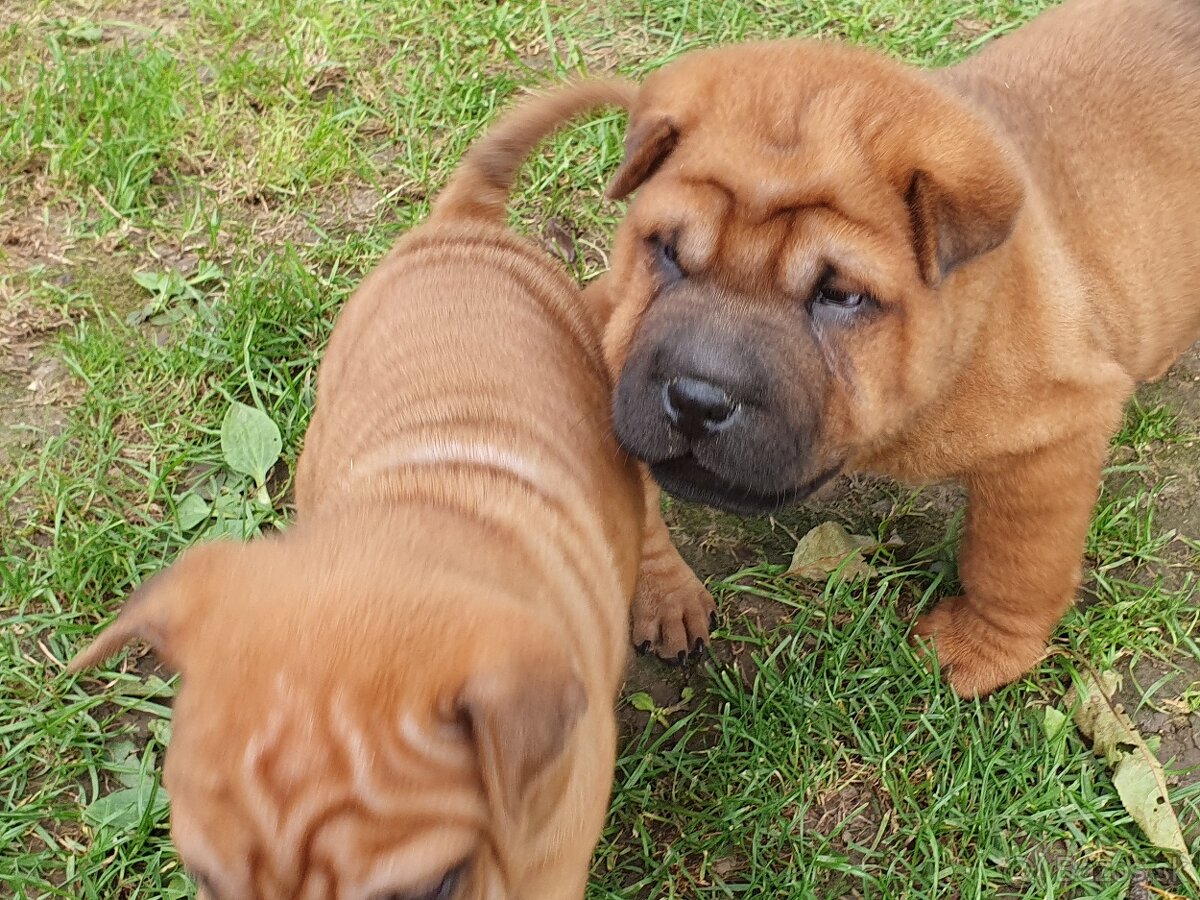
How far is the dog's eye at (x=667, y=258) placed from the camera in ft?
10.2

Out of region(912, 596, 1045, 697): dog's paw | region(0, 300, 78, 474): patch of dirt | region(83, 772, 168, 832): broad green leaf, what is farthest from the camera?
region(0, 300, 78, 474): patch of dirt

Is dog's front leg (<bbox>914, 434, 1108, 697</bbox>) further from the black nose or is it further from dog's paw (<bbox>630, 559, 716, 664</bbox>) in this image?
the black nose

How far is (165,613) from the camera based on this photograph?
6.83 feet

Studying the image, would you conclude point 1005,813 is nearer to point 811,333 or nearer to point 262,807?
point 811,333

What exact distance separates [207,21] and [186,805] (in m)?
5.06

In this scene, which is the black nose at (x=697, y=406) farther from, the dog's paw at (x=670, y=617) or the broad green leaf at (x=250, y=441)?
the broad green leaf at (x=250, y=441)

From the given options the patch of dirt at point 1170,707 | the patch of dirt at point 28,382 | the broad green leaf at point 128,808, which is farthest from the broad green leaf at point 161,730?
the patch of dirt at point 1170,707

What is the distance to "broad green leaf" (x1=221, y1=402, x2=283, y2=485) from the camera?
4352mm

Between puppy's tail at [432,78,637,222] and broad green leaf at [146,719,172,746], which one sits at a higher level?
puppy's tail at [432,78,637,222]

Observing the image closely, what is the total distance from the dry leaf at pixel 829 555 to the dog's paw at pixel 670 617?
0.44 metres

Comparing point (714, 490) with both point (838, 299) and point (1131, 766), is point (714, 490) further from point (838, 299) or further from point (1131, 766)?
point (1131, 766)

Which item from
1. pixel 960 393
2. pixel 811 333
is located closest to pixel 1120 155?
pixel 960 393

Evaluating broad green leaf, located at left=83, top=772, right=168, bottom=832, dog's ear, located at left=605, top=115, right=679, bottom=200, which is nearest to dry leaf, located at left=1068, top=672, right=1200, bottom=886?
dog's ear, located at left=605, top=115, right=679, bottom=200

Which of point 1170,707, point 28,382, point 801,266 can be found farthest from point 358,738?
point 28,382
